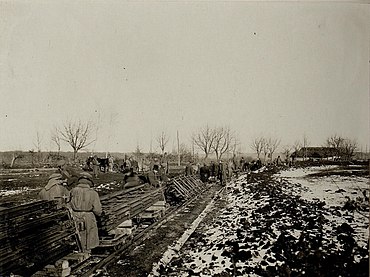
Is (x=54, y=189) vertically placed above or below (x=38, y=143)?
below

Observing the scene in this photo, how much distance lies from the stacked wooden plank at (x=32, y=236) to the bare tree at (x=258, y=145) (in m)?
1.85

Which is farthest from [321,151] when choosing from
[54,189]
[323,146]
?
[54,189]

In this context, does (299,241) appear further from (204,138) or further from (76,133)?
(76,133)

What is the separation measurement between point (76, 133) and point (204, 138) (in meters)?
1.19

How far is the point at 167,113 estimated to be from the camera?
3000mm

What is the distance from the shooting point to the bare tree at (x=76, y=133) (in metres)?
3.14

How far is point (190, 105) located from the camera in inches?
116

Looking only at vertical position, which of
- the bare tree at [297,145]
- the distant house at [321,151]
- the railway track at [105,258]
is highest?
the bare tree at [297,145]

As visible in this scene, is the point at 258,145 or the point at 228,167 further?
the point at 228,167

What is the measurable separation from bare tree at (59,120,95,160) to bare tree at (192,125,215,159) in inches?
38.8

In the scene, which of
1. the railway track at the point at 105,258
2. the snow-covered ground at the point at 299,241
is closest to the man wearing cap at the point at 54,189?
the railway track at the point at 105,258

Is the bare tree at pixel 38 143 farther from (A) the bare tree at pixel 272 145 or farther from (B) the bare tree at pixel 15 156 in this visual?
(A) the bare tree at pixel 272 145

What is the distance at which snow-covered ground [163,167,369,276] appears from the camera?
256 centimetres

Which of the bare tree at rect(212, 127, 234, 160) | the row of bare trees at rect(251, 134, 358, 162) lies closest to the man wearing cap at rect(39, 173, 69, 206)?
the bare tree at rect(212, 127, 234, 160)
